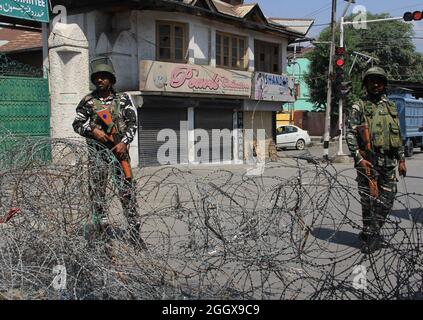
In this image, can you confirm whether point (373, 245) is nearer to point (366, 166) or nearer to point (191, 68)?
point (366, 166)

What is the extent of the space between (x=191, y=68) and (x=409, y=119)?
10.8 meters

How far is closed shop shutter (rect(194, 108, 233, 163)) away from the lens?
63.2 ft

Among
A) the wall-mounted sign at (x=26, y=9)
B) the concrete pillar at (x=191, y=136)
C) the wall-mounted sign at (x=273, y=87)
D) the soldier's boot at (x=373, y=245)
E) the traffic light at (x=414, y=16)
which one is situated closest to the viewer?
the soldier's boot at (x=373, y=245)

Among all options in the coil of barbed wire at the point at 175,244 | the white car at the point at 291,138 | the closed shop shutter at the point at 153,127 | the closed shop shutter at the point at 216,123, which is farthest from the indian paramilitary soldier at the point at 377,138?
the white car at the point at 291,138

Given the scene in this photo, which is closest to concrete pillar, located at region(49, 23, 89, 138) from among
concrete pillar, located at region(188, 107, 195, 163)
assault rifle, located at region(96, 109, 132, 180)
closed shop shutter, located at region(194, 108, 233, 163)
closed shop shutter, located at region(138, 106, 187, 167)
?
assault rifle, located at region(96, 109, 132, 180)

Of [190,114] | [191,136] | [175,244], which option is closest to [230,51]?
[190,114]

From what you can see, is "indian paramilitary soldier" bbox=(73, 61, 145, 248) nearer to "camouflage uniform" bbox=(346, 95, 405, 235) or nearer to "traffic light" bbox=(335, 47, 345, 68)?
"camouflage uniform" bbox=(346, 95, 405, 235)

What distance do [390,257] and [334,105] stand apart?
98.9 ft

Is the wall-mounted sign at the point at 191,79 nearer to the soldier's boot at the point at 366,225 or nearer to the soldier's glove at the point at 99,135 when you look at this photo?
the soldier's glove at the point at 99,135

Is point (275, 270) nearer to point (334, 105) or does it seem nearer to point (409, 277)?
point (409, 277)

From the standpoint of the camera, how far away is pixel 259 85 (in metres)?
21.5

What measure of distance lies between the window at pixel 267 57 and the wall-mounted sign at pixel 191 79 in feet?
5.94

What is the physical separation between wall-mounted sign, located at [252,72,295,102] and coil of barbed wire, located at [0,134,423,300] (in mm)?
16952

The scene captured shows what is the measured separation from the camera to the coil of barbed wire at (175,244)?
339 centimetres
